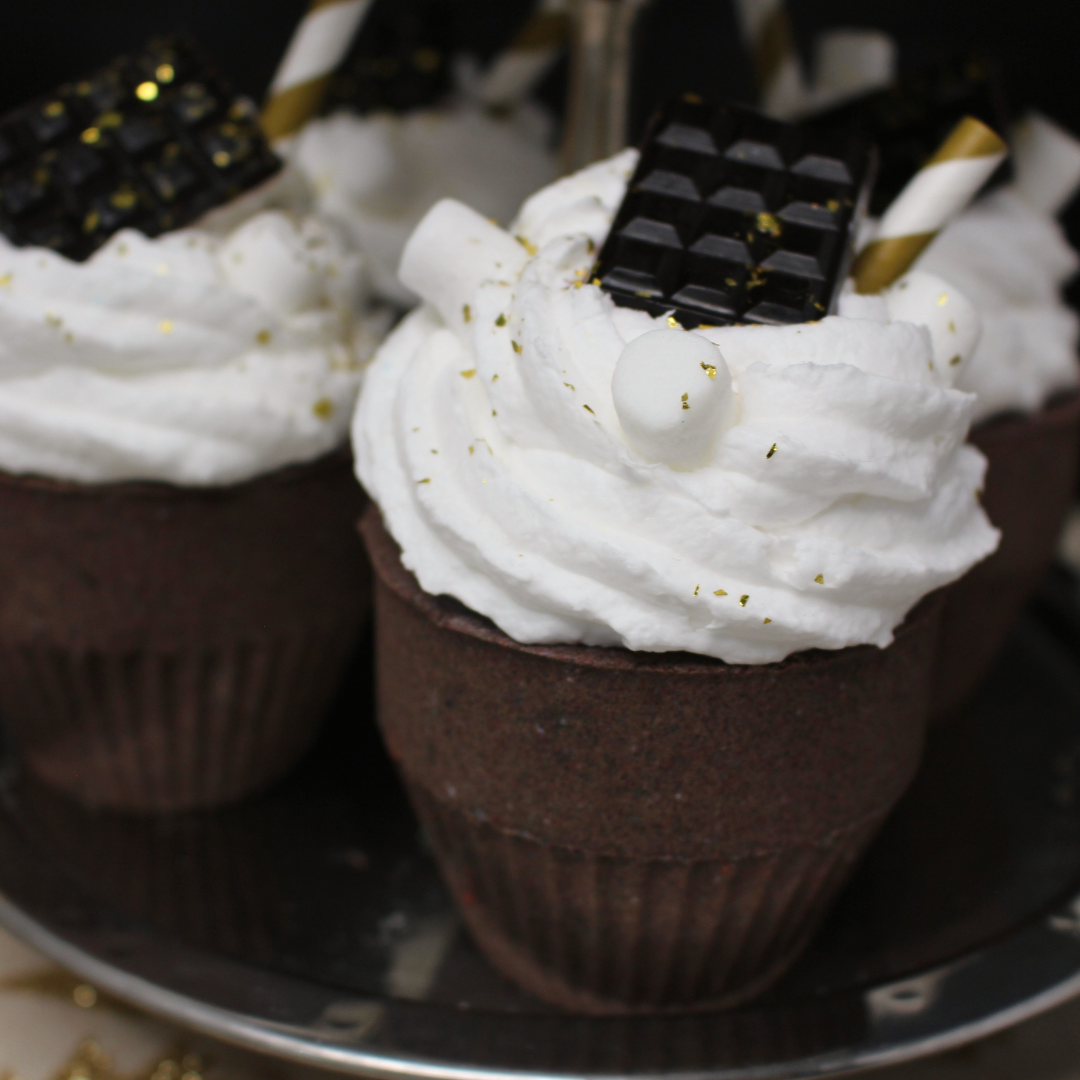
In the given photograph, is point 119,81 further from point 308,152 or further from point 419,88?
point 419,88

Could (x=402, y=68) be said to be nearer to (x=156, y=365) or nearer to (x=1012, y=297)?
(x=156, y=365)

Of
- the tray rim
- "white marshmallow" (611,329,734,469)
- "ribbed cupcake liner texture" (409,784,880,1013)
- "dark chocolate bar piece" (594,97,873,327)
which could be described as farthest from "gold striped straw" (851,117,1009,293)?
the tray rim

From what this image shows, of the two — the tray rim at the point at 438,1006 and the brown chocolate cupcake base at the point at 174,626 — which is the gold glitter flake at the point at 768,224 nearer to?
the brown chocolate cupcake base at the point at 174,626

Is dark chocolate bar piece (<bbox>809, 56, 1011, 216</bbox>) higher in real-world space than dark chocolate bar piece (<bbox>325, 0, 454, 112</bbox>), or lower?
higher

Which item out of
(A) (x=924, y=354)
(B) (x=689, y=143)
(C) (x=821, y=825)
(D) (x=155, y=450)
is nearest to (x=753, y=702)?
(C) (x=821, y=825)

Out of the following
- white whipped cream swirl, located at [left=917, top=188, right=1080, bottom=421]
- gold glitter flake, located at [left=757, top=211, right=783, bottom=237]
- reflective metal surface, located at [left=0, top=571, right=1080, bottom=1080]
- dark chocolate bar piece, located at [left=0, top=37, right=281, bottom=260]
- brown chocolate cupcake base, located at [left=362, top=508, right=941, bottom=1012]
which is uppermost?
gold glitter flake, located at [left=757, top=211, right=783, bottom=237]

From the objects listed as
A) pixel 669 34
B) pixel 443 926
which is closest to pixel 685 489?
pixel 443 926

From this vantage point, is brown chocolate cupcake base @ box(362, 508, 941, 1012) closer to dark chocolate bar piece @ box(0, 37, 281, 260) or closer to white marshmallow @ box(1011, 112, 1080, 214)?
dark chocolate bar piece @ box(0, 37, 281, 260)
